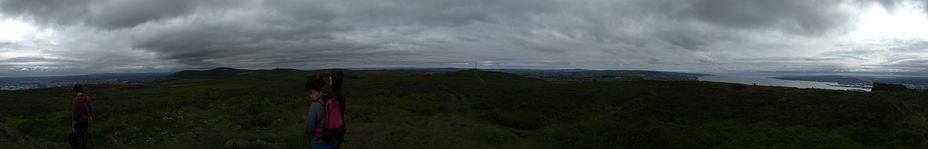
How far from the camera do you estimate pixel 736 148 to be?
17.8 metres

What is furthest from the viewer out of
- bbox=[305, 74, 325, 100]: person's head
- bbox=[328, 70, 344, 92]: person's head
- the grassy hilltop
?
the grassy hilltop

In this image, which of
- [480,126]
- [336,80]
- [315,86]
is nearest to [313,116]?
[315,86]

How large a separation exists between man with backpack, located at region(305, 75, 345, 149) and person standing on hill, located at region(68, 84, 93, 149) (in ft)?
36.5

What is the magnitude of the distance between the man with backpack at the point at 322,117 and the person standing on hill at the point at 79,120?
11.1 metres

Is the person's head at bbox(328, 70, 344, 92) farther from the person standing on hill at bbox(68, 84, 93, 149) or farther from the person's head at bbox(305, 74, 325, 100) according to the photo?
the person standing on hill at bbox(68, 84, 93, 149)

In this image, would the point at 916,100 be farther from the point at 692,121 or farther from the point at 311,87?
the point at 311,87

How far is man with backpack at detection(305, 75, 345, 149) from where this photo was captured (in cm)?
770

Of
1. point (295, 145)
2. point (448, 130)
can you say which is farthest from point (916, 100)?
point (295, 145)

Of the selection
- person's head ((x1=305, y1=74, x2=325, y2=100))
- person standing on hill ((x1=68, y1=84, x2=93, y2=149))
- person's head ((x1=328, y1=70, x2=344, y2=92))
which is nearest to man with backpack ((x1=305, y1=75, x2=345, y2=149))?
person's head ((x1=305, y1=74, x2=325, y2=100))

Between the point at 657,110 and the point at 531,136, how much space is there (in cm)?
1397

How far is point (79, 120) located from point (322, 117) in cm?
1148

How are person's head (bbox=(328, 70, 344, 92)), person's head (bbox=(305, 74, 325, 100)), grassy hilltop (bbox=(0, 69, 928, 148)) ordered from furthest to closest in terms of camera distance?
grassy hilltop (bbox=(0, 69, 928, 148)) < person's head (bbox=(328, 70, 344, 92)) < person's head (bbox=(305, 74, 325, 100))

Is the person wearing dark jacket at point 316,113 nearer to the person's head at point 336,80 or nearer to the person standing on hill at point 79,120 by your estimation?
the person's head at point 336,80

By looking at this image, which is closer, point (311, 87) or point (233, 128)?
point (311, 87)
